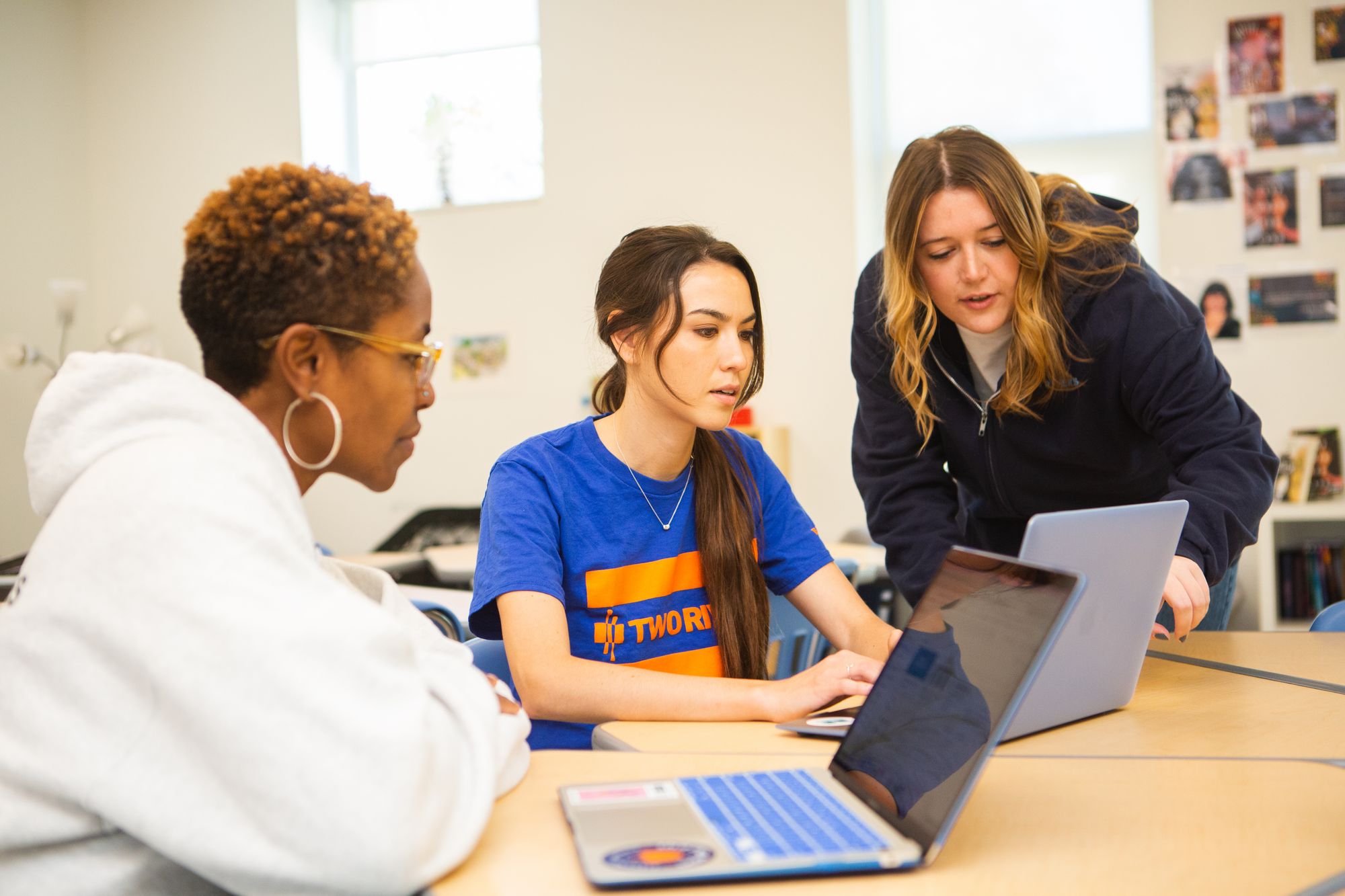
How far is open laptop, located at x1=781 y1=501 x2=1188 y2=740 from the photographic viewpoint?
1.00 metres

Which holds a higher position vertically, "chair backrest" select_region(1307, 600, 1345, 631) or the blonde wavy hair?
the blonde wavy hair

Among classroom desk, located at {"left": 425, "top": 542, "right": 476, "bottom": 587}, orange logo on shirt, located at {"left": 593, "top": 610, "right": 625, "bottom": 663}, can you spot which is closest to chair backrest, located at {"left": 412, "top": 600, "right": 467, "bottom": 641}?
classroom desk, located at {"left": 425, "top": 542, "right": 476, "bottom": 587}

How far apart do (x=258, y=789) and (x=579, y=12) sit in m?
4.59

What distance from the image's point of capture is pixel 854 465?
76.3 inches

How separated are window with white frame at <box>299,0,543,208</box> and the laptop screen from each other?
432 cm

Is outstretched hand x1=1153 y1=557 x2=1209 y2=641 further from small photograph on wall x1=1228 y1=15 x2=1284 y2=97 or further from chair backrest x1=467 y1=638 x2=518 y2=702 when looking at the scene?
small photograph on wall x1=1228 y1=15 x2=1284 y2=97

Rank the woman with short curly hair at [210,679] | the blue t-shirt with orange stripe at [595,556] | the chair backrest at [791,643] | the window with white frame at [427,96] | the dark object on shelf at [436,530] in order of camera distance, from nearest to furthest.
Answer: the woman with short curly hair at [210,679]
the blue t-shirt with orange stripe at [595,556]
the chair backrest at [791,643]
the dark object on shelf at [436,530]
the window with white frame at [427,96]

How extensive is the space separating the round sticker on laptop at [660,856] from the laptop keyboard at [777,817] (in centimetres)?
3

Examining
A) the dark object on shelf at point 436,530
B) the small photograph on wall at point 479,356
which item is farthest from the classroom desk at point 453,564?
the small photograph on wall at point 479,356

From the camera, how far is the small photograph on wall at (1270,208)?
155 inches

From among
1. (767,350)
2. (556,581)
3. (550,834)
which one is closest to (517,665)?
(556,581)

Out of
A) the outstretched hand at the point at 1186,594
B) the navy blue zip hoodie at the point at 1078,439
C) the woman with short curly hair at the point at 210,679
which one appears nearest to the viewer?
the woman with short curly hair at the point at 210,679

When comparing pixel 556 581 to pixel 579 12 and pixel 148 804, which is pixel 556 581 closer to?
pixel 148 804

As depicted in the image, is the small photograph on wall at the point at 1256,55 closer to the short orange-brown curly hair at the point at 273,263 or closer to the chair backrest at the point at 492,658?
the chair backrest at the point at 492,658
